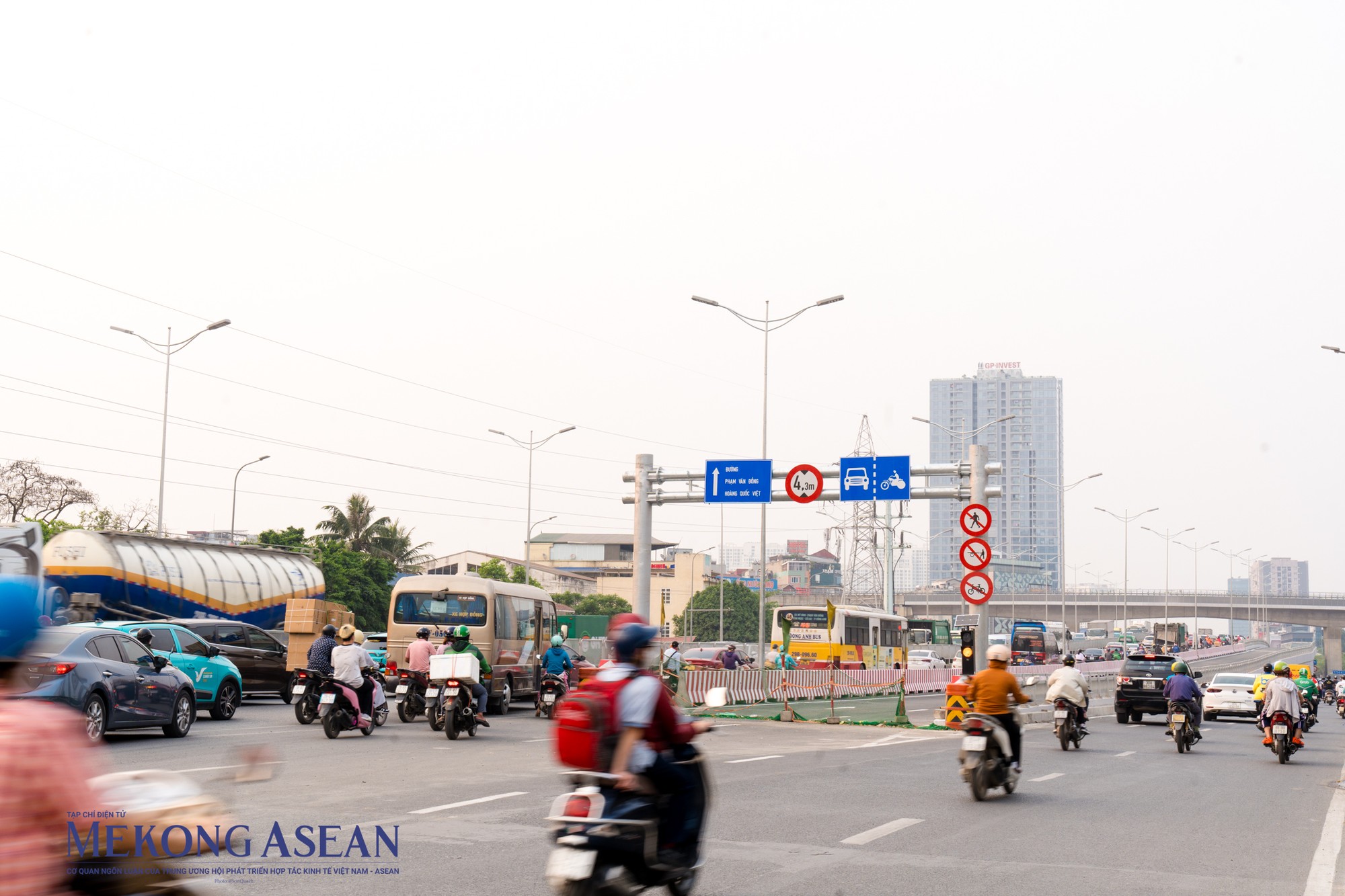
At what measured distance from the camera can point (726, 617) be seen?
115 m

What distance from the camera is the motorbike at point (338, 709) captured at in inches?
755

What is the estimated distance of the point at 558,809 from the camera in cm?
644

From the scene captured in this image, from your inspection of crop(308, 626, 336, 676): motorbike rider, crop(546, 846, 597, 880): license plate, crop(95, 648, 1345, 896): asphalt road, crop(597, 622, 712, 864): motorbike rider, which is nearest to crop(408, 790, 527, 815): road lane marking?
crop(95, 648, 1345, 896): asphalt road

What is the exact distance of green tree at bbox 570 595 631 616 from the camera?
104 meters

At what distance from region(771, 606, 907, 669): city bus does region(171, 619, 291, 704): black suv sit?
23.8 meters

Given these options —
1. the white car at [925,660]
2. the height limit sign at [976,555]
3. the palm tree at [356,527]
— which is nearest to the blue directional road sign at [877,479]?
the height limit sign at [976,555]

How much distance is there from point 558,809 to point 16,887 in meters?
3.29

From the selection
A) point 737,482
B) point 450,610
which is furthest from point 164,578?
point 737,482

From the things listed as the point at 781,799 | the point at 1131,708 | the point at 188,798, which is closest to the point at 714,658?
the point at 1131,708

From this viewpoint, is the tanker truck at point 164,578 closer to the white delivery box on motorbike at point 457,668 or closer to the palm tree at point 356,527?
the white delivery box on motorbike at point 457,668

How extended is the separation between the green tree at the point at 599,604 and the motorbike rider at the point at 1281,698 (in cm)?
8279

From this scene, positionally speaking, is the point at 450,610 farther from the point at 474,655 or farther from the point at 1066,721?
the point at 1066,721

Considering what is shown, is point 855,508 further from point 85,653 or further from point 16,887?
point 16,887

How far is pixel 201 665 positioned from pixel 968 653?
13.6 metres
